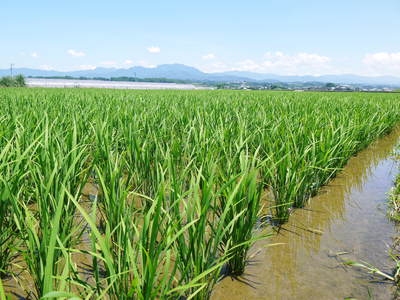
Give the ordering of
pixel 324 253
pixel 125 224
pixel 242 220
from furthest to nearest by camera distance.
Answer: pixel 324 253, pixel 242 220, pixel 125 224

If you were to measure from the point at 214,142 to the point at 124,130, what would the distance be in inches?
A: 37.7

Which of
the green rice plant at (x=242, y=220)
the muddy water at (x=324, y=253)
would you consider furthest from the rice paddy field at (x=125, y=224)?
the muddy water at (x=324, y=253)

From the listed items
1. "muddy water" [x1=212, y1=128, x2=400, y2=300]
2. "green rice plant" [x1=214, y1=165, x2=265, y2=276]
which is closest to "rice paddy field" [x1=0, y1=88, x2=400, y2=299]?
"green rice plant" [x1=214, y1=165, x2=265, y2=276]

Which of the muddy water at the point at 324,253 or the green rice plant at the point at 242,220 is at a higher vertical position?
the green rice plant at the point at 242,220

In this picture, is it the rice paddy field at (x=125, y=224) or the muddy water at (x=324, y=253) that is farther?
A: the muddy water at (x=324, y=253)

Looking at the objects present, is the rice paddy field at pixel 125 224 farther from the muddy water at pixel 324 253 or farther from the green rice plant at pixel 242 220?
the muddy water at pixel 324 253

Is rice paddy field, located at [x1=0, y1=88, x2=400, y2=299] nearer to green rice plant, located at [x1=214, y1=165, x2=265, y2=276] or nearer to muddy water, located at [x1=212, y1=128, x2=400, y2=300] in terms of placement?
green rice plant, located at [x1=214, y1=165, x2=265, y2=276]

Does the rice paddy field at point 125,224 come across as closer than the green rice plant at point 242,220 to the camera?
Yes

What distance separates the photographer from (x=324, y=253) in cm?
216

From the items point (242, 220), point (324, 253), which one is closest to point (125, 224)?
point (242, 220)

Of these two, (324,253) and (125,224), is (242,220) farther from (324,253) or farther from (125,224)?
(324,253)

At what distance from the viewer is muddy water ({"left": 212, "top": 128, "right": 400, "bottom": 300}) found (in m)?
1.76

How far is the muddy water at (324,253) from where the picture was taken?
5.79 ft

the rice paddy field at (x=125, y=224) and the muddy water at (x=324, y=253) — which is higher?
the rice paddy field at (x=125, y=224)
